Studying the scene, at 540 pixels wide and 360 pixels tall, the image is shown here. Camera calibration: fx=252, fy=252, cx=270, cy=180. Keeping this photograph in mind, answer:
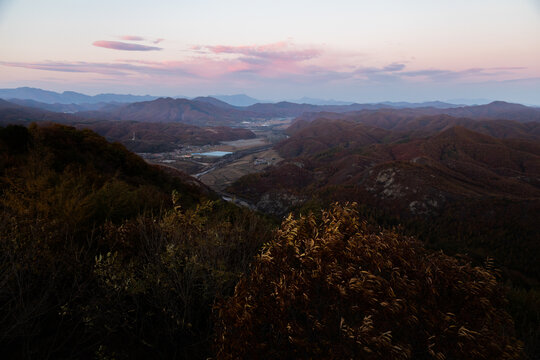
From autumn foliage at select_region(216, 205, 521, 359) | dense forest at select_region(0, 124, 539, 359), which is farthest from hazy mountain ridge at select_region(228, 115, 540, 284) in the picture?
dense forest at select_region(0, 124, 539, 359)

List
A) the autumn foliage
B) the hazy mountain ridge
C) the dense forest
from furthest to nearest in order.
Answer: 1. the hazy mountain ridge
2. the dense forest
3. the autumn foliage

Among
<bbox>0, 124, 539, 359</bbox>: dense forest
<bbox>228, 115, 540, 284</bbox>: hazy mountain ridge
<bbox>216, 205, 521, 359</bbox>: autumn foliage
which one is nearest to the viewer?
<bbox>216, 205, 521, 359</bbox>: autumn foliage

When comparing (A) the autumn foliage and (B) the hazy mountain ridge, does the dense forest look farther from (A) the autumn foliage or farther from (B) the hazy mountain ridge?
(B) the hazy mountain ridge

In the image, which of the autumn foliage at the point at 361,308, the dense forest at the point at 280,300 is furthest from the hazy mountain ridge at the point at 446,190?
the dense forest at the point at 280,300

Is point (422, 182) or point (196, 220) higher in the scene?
point (196, 220)

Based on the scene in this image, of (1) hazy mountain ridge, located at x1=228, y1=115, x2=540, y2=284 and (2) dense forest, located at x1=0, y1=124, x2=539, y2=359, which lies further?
(1) hazy mountain ridge, located at x1=228, y1=115, x2=540, y2=284

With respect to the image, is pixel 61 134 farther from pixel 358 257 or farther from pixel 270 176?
pixel 270 176

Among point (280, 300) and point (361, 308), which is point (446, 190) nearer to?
point (361, 308)

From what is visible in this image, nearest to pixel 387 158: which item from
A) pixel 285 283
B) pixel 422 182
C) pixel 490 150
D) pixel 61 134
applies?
pixel 490 150
